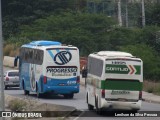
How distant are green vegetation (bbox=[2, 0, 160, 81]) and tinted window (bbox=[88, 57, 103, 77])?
34.9 metres

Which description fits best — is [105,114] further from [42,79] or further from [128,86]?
[42,79]

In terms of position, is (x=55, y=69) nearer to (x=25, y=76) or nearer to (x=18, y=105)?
(x=25, y=76)

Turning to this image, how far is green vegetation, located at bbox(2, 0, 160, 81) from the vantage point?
81.2 m

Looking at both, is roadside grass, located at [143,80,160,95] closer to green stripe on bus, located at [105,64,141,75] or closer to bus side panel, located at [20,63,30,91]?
bus side panel, located at [20,63,30,91]

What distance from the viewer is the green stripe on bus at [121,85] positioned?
105ft

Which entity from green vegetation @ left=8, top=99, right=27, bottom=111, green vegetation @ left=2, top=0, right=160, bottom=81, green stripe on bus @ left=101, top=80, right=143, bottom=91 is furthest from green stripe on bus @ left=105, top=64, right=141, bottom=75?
green vegetation @ left=2, top=0, right=160, bottom=81

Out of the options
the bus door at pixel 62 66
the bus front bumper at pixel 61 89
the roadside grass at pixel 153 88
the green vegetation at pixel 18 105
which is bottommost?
the roadside grass at pixel 153 88

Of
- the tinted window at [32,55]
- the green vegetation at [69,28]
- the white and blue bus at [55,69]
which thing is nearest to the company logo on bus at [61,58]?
the white and blue bus at [55,69]

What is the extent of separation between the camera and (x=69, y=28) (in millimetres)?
89000

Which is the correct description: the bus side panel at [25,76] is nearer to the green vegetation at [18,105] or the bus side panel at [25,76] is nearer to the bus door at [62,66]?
the bus door at [62,66]

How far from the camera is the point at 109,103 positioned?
3195cm

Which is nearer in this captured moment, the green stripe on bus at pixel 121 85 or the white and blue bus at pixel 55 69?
the green stripe on bus at pixel 121 85

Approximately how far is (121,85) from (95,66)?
7.33 ft

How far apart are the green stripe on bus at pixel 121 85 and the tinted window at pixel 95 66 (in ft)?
2.14
